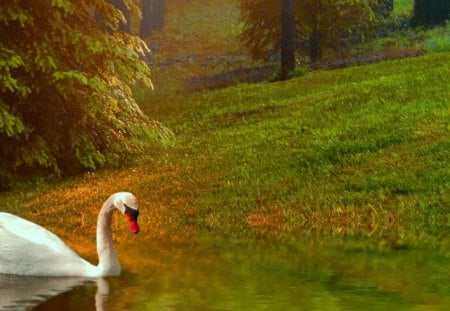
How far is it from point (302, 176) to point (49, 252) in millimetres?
6183

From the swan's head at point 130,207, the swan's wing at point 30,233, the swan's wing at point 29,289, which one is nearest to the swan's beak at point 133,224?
the swan's head at point 130,207

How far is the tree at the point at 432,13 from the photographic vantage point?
35.4 m

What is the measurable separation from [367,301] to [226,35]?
39.8 meters

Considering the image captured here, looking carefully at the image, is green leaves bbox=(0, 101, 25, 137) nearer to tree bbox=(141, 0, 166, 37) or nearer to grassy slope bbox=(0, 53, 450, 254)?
grassy slope bbox=(0, 53, 450, 254)

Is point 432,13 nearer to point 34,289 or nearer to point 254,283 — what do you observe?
point 254,283

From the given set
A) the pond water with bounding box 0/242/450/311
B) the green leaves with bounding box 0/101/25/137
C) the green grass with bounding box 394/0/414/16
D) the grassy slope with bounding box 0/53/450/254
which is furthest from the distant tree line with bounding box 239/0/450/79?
the pond water with bounding box 0/242/450/311

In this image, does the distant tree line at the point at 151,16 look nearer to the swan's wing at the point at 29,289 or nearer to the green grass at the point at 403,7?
the green grass at the point at 403,7

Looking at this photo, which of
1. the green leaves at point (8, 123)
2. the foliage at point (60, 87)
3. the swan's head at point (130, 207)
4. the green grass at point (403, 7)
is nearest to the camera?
the swan's head at point (130, 207)

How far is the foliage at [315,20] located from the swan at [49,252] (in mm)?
23685

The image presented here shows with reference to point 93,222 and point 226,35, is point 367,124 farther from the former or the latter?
point 226,35

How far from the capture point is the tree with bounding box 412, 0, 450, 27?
1395 inches

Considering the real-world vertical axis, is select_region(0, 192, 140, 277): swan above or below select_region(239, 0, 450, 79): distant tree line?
below

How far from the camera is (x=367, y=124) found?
17.8 m

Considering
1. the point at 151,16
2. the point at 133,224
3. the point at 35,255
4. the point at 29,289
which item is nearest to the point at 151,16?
the point at 151,16
